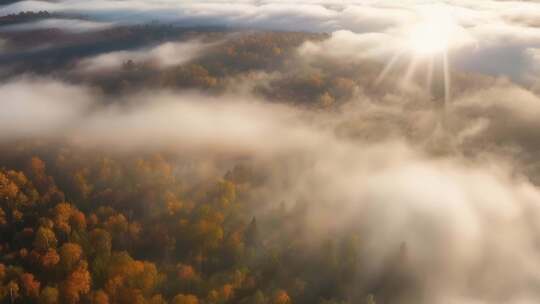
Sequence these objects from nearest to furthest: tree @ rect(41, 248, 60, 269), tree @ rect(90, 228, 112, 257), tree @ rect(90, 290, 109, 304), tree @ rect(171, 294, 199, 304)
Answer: tree @ rect(90, 290, 109, 304), tree @ rect(171, 294, 199, 304), tree @ rect(41, 248, 60, 269), tree @ rect(90, 228, 112, 257)

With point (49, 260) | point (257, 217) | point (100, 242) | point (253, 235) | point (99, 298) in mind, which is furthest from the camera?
point (257, 217)

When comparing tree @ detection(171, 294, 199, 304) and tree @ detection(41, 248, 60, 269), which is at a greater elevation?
tree @ detection(41, 248, 60, 269)

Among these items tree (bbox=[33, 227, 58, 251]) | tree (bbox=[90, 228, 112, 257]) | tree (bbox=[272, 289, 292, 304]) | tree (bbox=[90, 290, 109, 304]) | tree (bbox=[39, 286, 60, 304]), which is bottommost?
tree (bbox=[272, 289, 292, 304])

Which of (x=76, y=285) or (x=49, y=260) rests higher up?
(x=49, y=260)

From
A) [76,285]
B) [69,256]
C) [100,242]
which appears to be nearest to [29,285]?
[76,285]

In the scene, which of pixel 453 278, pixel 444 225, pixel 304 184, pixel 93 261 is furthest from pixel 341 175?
pixel 93 261

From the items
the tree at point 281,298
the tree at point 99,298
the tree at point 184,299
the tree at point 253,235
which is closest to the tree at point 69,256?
the tree at point 99,298

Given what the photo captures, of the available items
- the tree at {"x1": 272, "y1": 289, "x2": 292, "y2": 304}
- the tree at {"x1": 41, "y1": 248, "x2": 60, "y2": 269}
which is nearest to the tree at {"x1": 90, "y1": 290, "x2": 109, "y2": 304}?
the tree at {"x1": 41, "y1": 248, "x2": 60, "y2": 269}

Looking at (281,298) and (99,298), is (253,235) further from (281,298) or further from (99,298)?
(99,298)

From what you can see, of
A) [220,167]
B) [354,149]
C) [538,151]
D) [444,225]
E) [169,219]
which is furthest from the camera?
[538,151]

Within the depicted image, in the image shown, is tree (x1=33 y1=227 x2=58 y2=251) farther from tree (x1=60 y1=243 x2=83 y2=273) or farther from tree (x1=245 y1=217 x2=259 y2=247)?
tree (x1=245 y1=217 x2=259 y2=247)

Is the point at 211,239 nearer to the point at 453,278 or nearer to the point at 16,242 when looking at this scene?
the point at 16,242
